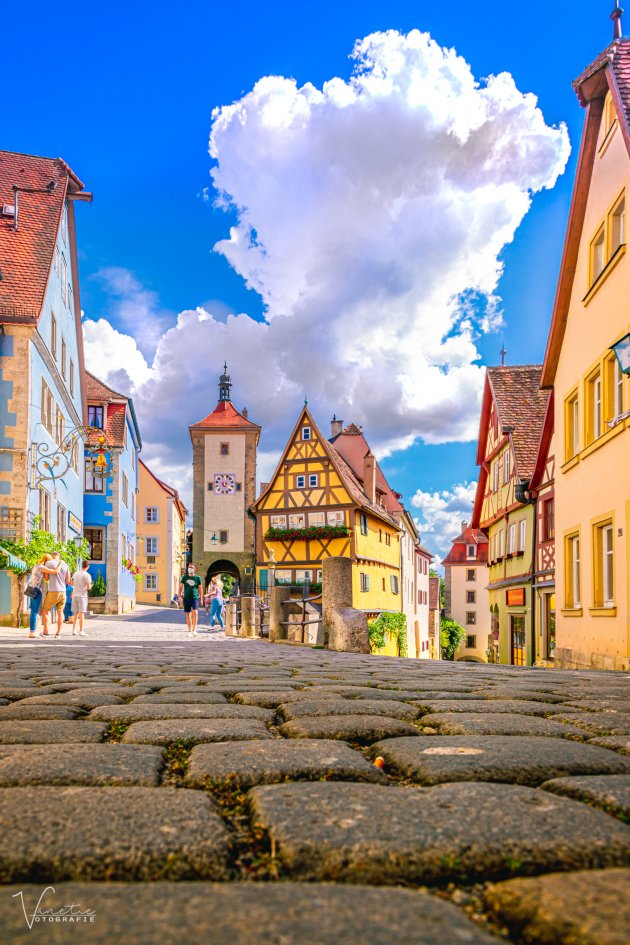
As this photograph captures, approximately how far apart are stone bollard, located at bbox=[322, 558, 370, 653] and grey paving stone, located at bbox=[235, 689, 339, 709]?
25.9ft

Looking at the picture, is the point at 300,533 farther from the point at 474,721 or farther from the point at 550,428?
the point at 474,721

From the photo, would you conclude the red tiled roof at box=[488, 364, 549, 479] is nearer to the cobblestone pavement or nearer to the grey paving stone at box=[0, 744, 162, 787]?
the cobblestone pavement

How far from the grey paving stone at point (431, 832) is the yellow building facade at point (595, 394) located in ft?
34.1

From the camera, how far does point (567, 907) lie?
1.35 meters

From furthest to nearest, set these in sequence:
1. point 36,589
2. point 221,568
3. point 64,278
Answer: point 221,568
point 64,278
point 36,589

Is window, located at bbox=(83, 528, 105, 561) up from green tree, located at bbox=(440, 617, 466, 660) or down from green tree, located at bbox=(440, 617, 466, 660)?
up

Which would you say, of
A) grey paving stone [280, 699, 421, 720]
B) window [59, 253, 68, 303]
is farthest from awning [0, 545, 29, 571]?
grey paving stone [280, 699, 421, 720]

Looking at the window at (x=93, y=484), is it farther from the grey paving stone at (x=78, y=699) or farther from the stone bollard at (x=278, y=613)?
the grey paving stone at (x=78, y=699)

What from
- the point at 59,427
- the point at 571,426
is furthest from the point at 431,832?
the point at 59,427

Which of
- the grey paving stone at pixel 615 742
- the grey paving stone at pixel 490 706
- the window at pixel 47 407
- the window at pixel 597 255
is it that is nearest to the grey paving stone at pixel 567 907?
the grey paving stone at pixel 615 742

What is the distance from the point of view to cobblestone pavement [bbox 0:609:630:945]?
4.29ft

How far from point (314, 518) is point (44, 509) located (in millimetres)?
17572

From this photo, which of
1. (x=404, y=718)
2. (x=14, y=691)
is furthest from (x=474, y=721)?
(x=14, y=691)

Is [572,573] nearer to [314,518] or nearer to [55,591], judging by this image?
[55,591]
